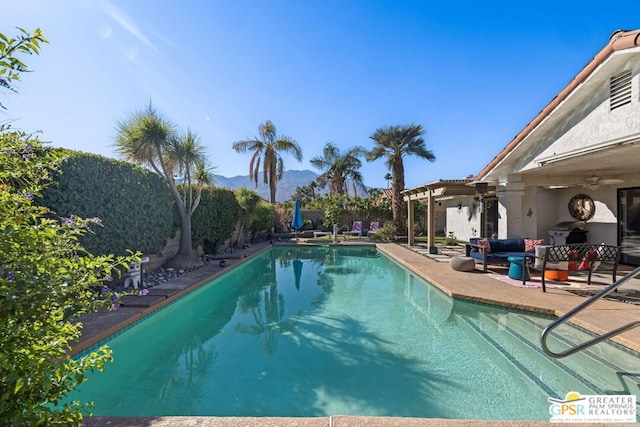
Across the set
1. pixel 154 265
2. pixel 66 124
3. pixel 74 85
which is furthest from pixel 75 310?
pixel 154 265

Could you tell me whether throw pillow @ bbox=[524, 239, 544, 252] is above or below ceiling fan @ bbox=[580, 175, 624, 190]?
below

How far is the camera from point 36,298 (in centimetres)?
167

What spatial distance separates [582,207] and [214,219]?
15.8 m

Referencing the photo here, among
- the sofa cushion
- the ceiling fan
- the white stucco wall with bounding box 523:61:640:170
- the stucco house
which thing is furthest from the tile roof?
the ceiling fan

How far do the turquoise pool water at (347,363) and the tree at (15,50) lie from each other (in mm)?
3744

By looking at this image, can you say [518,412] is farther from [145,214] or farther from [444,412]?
[145,214]

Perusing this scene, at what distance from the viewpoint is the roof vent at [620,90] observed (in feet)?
19.8

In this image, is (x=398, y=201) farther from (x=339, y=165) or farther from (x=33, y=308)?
(x=33, y=308)

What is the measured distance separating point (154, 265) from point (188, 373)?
6912 mm

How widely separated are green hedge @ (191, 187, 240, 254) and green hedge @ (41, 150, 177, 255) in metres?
2.04

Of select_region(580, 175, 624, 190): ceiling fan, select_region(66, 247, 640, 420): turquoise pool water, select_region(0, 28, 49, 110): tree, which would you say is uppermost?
select_region(580, 175, 624, 190): ceiling fan

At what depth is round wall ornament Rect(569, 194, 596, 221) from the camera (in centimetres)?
1155

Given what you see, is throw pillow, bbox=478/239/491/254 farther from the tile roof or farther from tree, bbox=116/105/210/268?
tree, bbox=116/105/210/268

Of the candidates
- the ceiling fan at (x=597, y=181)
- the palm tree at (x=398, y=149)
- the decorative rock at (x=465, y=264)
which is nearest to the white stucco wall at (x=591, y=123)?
the ceiling fan at (x=597, y=181)
